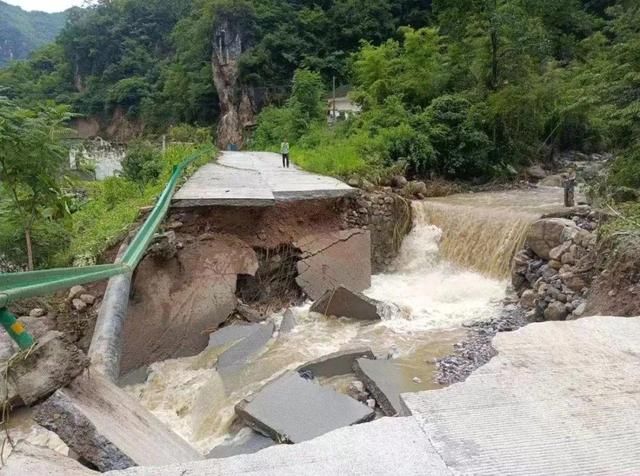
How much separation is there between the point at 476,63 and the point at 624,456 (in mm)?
14192

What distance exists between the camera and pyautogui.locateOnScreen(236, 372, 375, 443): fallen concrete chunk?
3.98m

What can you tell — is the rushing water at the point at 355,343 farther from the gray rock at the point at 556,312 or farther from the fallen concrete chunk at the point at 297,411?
the gray rock at the point at 556,312

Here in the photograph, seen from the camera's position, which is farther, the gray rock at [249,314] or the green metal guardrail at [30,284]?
the gray rock at [249,314]

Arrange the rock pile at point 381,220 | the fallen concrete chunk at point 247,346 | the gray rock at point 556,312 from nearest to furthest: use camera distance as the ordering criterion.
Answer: the fallen concrete chunk at point 247,346
the gray rock at point 556,312
the rock pile at point 381,220

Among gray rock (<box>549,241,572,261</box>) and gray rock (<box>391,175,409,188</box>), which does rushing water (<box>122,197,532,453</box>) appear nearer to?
gray rock (<box>549,241,572,261</box>)

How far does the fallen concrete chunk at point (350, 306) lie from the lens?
6930mm

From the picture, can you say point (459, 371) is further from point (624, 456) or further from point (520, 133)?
point (520, 133)

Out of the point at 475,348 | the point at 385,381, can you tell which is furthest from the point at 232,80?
the point at 385,381

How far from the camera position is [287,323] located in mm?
6824

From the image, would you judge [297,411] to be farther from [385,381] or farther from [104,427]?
[104,427]

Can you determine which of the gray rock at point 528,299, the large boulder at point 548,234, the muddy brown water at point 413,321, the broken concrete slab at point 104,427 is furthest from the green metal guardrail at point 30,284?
the large boulder at point 548,234

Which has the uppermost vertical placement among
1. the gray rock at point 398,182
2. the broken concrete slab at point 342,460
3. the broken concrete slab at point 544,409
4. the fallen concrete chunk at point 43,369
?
the gray rock at point 398,182

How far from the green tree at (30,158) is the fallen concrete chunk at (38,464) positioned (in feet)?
15.8

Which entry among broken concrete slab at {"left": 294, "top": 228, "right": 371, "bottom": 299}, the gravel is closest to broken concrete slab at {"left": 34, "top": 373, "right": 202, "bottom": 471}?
the gravel
